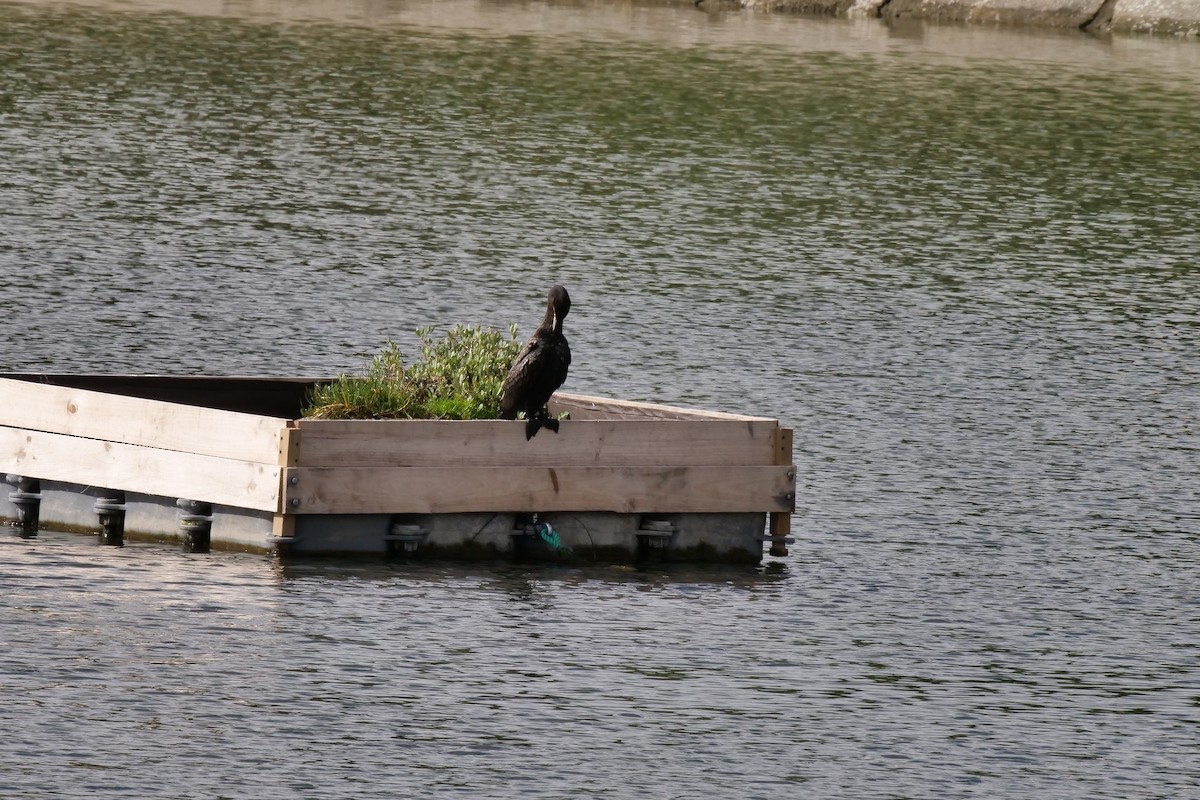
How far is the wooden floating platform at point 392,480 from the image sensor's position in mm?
17078

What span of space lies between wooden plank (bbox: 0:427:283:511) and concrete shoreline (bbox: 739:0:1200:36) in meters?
62.9

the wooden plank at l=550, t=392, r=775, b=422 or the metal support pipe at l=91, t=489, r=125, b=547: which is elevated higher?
the wooden plank at l=550, t=392, r=775, b=422

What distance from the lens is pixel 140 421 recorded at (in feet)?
57.5

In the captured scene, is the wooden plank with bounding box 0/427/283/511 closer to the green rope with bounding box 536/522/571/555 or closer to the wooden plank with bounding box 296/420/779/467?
the wooden plank with bounding box 296/420/779/467

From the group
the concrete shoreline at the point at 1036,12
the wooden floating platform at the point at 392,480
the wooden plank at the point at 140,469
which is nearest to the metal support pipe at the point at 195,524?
the wooden floating platform at the point at 392,480

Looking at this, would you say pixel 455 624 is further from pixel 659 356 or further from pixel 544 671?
pixel 659 356

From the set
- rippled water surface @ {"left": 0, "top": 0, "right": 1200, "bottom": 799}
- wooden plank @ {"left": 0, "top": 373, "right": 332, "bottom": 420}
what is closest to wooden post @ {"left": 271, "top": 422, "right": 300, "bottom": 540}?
rippled water surface @ {"left": 0, "top": 0, "right": 1200, "bottom": 799}

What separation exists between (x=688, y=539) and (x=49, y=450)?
16.6 ft

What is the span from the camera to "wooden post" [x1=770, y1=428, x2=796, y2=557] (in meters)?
18.4

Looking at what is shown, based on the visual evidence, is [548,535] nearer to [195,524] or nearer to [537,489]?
[537,489]

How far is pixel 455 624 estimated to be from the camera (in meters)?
16.1

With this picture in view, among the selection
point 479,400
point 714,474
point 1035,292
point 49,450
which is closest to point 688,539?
point 714,474

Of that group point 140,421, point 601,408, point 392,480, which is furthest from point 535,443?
point 140,421

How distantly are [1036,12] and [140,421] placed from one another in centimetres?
6462
